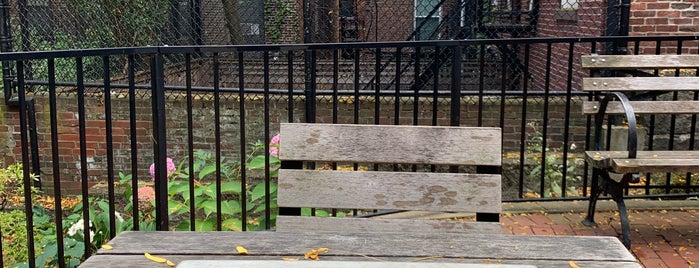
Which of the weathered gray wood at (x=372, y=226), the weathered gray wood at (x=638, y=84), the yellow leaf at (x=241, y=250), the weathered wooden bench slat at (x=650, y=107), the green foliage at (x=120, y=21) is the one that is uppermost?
the green foliage at (x=120, y=21)

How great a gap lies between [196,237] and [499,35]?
8586 mm

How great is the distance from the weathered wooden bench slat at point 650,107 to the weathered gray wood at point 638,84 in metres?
0.09

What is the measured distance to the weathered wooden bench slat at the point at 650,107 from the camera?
404cm

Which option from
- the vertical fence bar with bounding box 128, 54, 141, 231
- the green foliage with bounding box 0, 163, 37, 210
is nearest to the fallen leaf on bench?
the vertical fence bar with bounding box 128, 54, 141, 231

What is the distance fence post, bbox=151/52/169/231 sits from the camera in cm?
267

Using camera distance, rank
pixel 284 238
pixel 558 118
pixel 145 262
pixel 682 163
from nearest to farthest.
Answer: pixel 145 262 < pixel 284 238 < pixel 682 163 < pixel 558 118

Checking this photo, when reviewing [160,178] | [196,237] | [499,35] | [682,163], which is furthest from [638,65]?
[499,35]

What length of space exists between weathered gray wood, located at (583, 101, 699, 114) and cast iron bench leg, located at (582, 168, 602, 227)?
413 mm

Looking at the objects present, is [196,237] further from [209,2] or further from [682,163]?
[209,2]

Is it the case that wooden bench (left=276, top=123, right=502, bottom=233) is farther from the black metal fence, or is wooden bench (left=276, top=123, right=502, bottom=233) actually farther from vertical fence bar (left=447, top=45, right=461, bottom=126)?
vertical fence bar (left=447, top=45, right=461, bottom=126)

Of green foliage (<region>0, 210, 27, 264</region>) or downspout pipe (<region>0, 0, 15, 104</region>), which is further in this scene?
downspout pipe (<region>0, 0, 15, 104</region>)

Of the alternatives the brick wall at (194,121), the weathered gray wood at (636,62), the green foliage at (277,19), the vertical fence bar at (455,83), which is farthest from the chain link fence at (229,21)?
the vertical fence bar at (455,83)

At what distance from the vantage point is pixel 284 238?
174 cm

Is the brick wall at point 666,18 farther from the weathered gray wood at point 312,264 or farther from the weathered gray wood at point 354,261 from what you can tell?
the weathered gray wood at point 312,264
